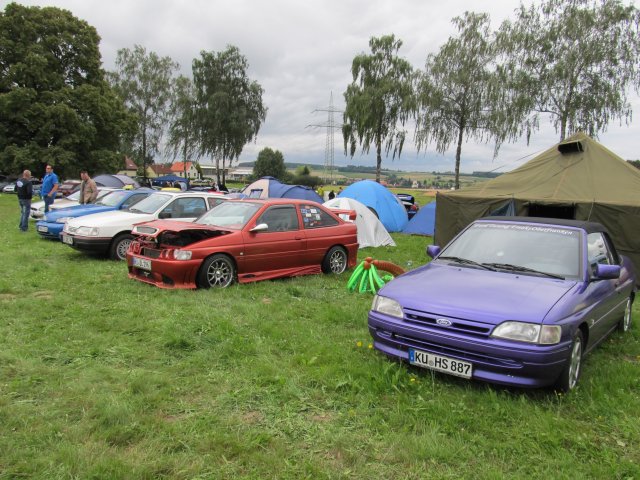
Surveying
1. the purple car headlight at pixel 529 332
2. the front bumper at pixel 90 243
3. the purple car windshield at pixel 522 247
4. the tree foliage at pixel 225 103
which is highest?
the tree foliage at pixel 225 103

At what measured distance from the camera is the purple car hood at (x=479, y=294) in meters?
3.52

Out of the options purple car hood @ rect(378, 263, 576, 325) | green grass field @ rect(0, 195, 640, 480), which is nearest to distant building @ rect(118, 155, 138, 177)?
green grass field @ rect(0, 195, 640, 480)

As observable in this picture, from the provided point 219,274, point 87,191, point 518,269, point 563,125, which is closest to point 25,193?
point 87,191

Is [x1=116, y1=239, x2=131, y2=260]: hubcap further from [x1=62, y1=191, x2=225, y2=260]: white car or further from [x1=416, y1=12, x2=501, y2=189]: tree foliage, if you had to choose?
[x1=416, y1=12, x2=501, y2=189]: tree foliage

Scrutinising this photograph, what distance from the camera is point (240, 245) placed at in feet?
23.6

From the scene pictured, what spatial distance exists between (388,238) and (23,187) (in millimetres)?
10142

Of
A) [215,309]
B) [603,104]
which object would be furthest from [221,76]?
[215,309]

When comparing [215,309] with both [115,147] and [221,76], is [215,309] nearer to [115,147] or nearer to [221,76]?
[115,147]

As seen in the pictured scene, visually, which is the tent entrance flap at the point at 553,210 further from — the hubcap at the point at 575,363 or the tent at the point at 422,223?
the hubcap at the point at 575,363

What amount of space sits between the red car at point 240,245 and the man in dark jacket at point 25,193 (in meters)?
6.76

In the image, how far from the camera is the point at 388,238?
1358cm

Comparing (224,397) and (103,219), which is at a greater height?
(103,219)

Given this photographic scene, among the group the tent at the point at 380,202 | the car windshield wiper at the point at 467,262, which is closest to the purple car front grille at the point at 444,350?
the car windshield wiper at the point at 467,262

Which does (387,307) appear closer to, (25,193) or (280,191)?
(25,193)
